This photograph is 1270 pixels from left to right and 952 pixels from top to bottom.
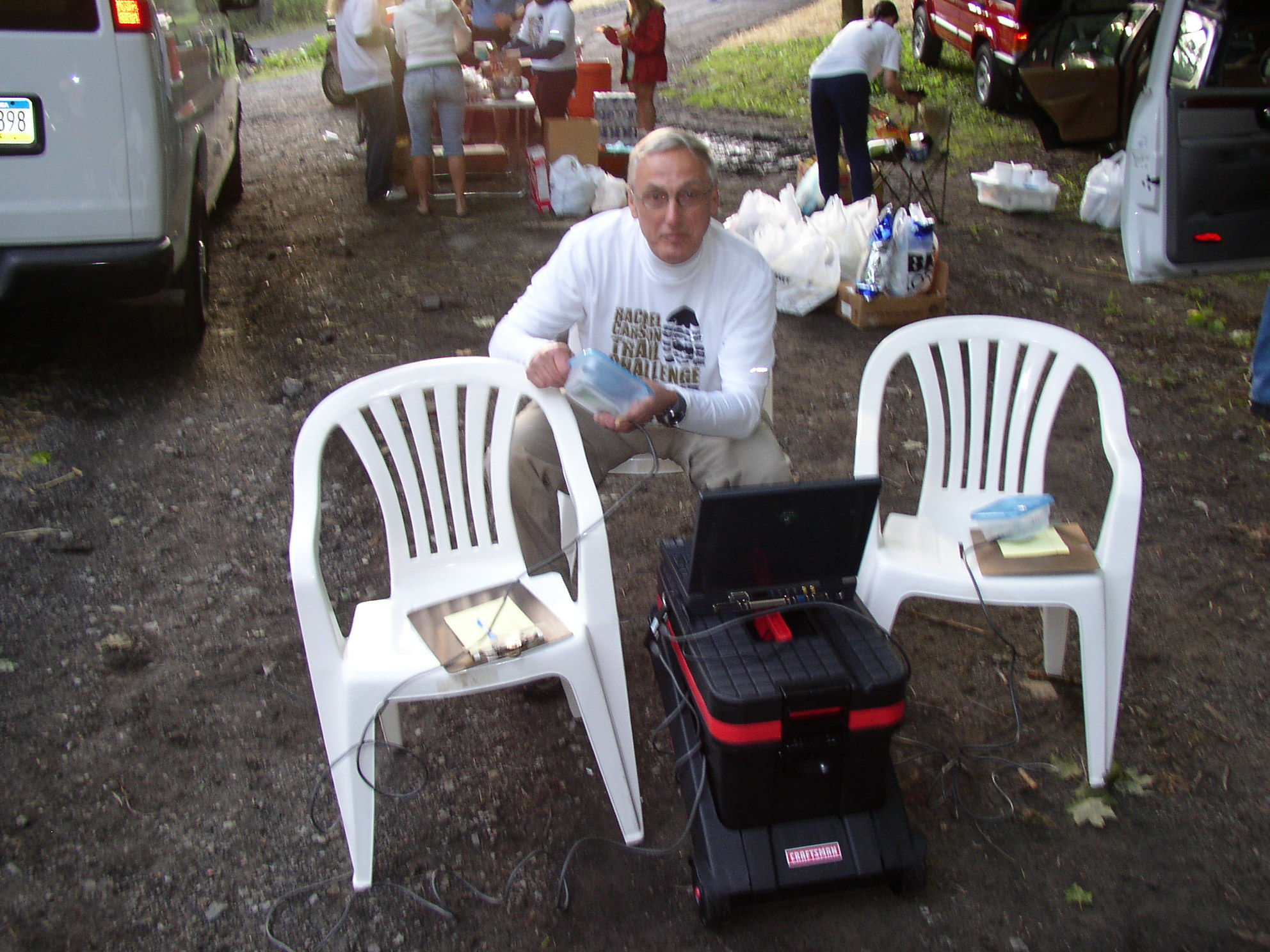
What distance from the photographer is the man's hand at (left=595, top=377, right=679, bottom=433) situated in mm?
2184

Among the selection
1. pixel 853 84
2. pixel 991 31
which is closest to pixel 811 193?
pixel 853 84

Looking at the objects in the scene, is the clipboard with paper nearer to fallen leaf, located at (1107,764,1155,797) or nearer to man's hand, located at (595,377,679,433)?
man's hand, located at (595,377,679,433)

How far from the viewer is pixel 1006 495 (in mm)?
2586

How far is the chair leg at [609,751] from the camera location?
2.08 meters

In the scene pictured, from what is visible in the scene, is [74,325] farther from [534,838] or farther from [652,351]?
[534,838]

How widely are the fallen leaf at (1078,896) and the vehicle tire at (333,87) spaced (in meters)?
10.3

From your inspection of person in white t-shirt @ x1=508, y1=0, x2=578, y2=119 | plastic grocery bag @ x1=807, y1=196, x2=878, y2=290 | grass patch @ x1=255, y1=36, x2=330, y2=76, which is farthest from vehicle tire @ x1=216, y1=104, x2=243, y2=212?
grass patch @ x1=255, y1=36, x2=330, y2=76

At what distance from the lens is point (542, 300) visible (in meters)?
2.54

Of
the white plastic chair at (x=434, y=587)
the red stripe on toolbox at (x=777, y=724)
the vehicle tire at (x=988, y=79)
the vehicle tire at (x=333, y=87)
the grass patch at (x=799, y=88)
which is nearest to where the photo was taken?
the red stripe on toolbox at (x=777, y=724)

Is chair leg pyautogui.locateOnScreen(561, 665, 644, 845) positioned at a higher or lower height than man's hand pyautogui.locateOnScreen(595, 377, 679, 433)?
lower

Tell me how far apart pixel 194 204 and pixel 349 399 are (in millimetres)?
2946

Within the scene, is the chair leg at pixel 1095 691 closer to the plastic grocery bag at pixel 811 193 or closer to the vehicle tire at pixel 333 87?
the plastic grocery bag at pixel 811 193

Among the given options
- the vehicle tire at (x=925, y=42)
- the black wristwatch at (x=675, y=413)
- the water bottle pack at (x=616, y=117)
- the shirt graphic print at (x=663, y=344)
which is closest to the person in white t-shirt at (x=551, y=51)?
the water bottle pack at (x=616, y=117)

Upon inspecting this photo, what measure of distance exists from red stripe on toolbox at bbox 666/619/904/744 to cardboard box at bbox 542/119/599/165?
5.68 meters
